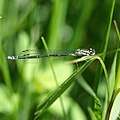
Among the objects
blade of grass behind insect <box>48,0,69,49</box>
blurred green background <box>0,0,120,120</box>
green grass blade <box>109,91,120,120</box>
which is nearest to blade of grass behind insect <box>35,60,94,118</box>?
green grass blade <box>109,91,120,120</box>

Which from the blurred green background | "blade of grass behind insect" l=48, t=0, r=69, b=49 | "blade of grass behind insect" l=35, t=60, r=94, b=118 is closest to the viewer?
"blade of grass behind insect" l=35, t=60, r=94, b=118

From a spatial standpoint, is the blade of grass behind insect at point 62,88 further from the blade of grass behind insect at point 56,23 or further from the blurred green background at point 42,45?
the blade of grass behind insect at point 56,23

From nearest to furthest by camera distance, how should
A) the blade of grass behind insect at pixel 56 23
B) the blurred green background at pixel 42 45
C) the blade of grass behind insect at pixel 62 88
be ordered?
1. the blade of grass behind insect at pixel 62 88
2. the blurred green background at pixel 42 45
3. the blade of grass behind insect at pixel 56 23

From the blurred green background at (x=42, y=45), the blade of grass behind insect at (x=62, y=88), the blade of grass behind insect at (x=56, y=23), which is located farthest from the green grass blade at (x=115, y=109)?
the blade of grass behind insect at (x=56, y=23)

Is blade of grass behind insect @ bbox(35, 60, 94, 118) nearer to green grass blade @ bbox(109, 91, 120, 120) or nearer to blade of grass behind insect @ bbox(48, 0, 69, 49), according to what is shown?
green grass blade @ bbox(109, 91, 120, 120)

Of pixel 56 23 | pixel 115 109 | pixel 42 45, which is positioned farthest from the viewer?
pixel 42 45

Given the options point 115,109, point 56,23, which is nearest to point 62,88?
point 115,109

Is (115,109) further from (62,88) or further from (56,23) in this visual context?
(56,23)

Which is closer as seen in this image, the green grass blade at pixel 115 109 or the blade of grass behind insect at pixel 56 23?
the green grass blade at pixel 115 109

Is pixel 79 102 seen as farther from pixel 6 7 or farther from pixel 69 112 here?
pixel 6 7
